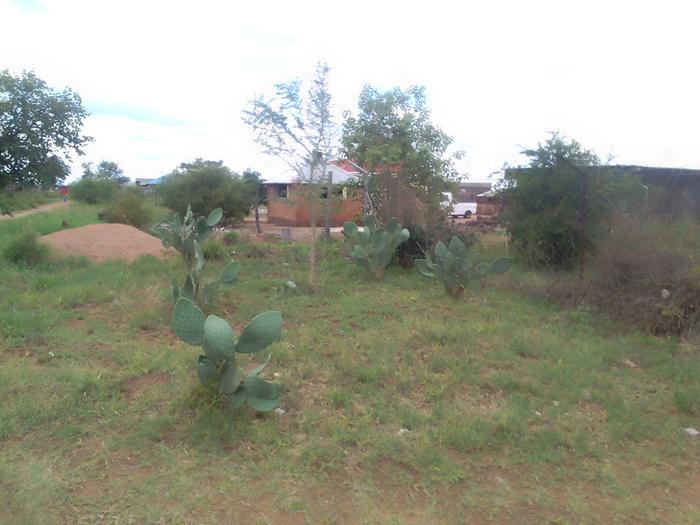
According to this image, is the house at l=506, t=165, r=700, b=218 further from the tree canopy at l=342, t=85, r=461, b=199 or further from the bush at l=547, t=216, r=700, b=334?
the tree canopy at l=342, t=85, r=461, b=199

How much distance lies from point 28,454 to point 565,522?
3.13m

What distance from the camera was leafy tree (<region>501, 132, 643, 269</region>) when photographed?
9.54 metres

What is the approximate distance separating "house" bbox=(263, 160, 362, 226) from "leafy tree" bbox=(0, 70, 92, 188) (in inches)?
196

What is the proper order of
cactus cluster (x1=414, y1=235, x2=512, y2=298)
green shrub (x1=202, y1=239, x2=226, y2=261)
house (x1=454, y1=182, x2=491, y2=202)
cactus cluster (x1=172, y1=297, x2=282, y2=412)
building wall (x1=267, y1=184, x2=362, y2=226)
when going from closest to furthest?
cactus cluster (x1=172, y1=297, x2=282, y2=412)
cactus cluster (x1=414, y1=235, x2=512, y2=298)
building wall (x1=267, y1=184, x2=362, y2=226)
green shrub (x1=202, y1=239, x2=226, y2=261)
house (x1=454, y1=182, x2=491, y2=202)

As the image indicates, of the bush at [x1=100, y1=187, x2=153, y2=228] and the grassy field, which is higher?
the bush at [x1=100, y1=187, x2=153, y2=228]

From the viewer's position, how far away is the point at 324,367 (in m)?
5.03

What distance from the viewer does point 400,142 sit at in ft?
49.8

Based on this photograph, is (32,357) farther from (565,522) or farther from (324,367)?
(565,522)

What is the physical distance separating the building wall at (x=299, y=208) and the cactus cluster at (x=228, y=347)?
485 centimetres

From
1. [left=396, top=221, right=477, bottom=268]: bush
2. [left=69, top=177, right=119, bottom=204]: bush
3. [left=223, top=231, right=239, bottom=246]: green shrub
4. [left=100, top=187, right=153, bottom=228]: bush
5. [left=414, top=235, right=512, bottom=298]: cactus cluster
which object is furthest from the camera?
[left=69, top=177, right=119, bottom=204]: bush

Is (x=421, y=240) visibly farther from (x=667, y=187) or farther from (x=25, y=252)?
(x=25, y=252)

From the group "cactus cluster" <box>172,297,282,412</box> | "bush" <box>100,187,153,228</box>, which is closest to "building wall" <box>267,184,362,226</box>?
"bush" <box>100,187,153,228</box>

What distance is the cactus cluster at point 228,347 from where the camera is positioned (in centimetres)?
387

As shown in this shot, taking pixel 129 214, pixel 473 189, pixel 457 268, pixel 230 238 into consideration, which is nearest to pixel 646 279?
pixel 457 268
